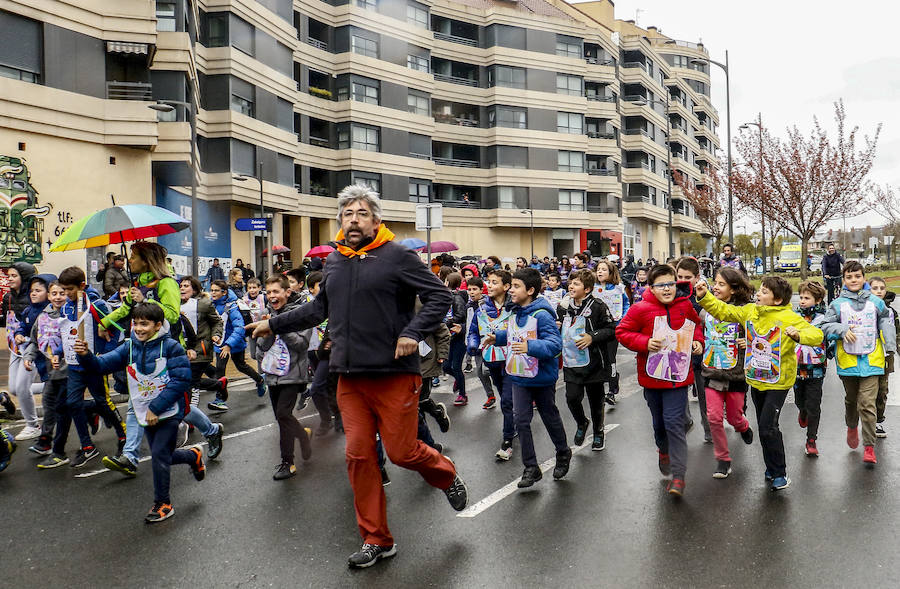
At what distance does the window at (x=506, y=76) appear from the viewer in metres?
48.1

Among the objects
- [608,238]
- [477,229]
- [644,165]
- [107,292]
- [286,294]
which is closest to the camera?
[286,294]

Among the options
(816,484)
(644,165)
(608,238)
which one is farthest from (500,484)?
(644,165)

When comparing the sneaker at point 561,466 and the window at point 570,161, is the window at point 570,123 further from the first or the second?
the sneaker at point 561,466

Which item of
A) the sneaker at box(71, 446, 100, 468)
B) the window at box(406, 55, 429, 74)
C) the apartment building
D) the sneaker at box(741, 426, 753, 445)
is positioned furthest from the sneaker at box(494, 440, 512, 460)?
the window at box(406, 55, 429, 74)

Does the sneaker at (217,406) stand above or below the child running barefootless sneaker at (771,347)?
below

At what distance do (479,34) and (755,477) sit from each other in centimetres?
4613

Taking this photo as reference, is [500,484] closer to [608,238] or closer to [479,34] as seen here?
[479,34]

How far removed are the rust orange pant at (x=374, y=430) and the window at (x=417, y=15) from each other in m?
42.3

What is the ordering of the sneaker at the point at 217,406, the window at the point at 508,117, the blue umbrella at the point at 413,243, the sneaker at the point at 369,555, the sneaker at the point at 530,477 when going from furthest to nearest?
the window at the point at 508,117
the blue umbrella at the point at 413,243
the sneaker at the point at 217,406
the sneaker at the point at 530,477
the sneaker at the point at 369,555

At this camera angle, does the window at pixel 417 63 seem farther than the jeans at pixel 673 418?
Yes

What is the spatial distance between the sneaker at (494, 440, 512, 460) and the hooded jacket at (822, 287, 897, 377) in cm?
311

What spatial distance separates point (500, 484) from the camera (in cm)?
616

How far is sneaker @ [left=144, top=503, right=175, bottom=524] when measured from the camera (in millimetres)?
5363

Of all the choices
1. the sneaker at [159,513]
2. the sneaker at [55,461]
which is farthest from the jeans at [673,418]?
the sneaker at [55,461]
